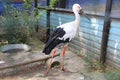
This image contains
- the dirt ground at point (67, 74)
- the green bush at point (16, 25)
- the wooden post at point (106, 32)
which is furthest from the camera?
the green bush at point (16, 25)

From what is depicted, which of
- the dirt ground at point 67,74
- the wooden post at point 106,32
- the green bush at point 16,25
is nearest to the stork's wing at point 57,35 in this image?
the dirt ground at point 67,74

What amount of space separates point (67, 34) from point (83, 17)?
0.98 metres

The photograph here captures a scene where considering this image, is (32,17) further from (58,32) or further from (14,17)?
(58,32)

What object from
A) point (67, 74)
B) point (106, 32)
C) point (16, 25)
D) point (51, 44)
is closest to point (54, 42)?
point (51, 44)

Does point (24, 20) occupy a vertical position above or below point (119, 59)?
above

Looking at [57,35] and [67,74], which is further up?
[57,35]

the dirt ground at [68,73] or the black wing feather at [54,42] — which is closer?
the dirt ground at [68,73]

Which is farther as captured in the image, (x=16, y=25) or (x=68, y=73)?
(x=16, y=25)

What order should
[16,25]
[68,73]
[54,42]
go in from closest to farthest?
[54,42]
[68,73]
[16,25]

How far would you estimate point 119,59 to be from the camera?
14.2 ft

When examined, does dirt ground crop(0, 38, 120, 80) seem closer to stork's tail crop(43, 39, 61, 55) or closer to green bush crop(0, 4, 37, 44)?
stork's tail crop(43, 39, 61, 55)

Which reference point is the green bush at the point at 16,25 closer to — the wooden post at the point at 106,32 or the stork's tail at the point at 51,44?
the stork's tail at the point at 51,44

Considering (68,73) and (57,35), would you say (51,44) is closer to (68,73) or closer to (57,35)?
(57,35)

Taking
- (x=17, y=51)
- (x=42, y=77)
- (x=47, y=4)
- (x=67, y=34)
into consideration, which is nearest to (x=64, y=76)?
(x=42, y=77)
